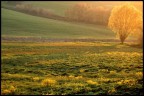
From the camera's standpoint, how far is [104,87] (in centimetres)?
2889

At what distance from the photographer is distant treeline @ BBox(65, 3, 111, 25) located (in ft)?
493

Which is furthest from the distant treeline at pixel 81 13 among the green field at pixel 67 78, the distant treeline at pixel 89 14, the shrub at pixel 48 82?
the shrub at pixel 48 82

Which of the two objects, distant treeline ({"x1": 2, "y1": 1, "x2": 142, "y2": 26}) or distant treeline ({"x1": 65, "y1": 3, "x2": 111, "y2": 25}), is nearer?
distant treeline ({"x1": 65, "y1": 3, "x2": 111, "y2": 25})

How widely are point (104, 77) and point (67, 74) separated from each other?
13.8 ft

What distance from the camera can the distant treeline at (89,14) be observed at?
150 m

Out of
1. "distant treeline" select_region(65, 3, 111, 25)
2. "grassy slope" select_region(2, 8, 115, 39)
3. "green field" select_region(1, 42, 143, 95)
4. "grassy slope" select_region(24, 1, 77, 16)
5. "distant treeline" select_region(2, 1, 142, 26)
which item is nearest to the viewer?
"green field" select_region(1, 42, 143, 95)

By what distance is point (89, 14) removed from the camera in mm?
152250

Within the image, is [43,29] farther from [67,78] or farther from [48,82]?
[48,82]

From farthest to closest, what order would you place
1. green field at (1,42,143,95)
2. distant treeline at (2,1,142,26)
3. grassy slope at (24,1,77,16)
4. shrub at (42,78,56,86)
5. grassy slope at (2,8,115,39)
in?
1. grassy slope at (24,1,77,16)
2. distant treeline at (2,1,142,26)
3. grassy slope at (2,8,115,39)
4. shrub at (42,78,56,86)
5. green field at (1,42,143,95)

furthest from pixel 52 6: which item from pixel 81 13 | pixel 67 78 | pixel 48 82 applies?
pixel 48 82

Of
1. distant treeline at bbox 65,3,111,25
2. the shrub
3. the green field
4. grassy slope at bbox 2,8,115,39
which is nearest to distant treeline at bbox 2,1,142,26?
distant treeline at bbox 65,3,111,25

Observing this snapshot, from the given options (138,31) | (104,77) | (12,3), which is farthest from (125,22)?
(12,3)

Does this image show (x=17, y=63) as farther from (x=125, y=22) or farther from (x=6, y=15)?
(x=6, y=15)

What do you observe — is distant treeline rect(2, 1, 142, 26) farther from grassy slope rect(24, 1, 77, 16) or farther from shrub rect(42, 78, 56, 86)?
shrub rect(42, 78, 56, 86)
